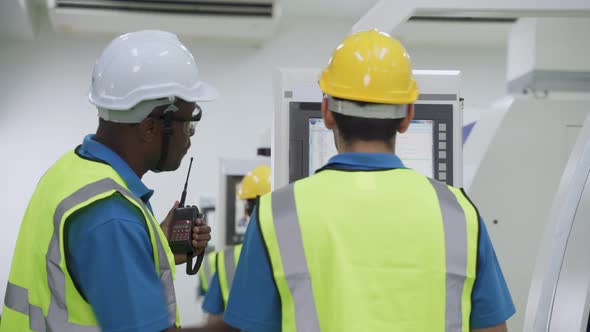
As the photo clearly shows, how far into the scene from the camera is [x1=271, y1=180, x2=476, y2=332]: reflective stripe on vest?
1.55 metres

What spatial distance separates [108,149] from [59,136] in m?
6.19

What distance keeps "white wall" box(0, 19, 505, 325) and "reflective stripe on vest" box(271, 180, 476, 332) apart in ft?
19.8

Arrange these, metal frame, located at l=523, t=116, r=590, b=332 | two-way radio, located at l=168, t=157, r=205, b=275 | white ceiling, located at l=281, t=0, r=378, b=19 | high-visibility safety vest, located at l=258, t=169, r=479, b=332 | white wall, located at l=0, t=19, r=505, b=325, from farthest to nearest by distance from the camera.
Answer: white wall, located at l=0, t=19, r=505, b=325 → white ceiling, located at l=281, t=0, r=378, b=19 → metal frame, located at l=523, t=116, r=590, b=332 → two-way radio, located at l=168, t=157, r=205, b=275 → high-visibility safety vest, located at l=258, t=169, r=479, b=332

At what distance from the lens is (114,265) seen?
160cm

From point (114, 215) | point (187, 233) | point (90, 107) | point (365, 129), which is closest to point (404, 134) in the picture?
point (187, 233)

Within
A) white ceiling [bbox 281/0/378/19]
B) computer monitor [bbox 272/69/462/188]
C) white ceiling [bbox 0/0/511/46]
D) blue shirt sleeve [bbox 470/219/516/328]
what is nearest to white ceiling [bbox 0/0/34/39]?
white ceiling [bbox 0/0/511/46]

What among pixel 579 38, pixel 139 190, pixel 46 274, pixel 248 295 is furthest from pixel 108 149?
pixel 579 38

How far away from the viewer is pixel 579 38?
4320 mm

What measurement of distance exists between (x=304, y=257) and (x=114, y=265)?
370 millimetres

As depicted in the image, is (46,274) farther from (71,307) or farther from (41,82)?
(41,82)

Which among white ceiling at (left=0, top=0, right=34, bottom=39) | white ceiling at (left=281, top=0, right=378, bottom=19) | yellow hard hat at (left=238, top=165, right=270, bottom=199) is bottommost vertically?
yellow hard hat at (left=238, top=165, right=270, bottom=199)

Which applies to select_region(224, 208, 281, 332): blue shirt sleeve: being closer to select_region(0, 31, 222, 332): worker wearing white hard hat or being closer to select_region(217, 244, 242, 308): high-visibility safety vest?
select_region(0, 31, 222, 332): worker wearing white hard hat

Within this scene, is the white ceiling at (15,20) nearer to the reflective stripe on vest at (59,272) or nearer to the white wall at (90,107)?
the white wall at (90,107)

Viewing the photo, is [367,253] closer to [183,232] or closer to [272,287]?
[272,287]
